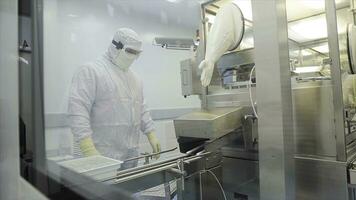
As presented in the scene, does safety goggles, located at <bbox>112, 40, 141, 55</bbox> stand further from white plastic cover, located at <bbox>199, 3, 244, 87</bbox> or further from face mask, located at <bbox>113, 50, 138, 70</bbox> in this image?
white plastic cover, located at <bbox>199, 3, 244, 87</bbox>

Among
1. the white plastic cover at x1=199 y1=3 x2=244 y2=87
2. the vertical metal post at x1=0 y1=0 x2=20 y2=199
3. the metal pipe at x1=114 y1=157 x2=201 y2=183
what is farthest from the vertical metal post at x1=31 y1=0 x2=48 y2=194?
the white plastic cover at x1=199 y1=3 x2=244 y2=87

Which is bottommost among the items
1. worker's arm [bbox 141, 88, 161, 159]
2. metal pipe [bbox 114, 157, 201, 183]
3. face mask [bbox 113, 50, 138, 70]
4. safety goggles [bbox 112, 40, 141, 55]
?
metal pipe [bbox 114, 157, 201, 183]

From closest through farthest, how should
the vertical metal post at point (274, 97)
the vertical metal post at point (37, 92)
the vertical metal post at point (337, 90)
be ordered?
the vertical metal post at point (274, 97) → the vertical metal post at point (337, 90) → the vertical metal post at point (37, 92)

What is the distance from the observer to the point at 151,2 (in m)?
1.75

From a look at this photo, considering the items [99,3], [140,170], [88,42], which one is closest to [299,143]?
[140,170]

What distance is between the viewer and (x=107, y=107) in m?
1.28

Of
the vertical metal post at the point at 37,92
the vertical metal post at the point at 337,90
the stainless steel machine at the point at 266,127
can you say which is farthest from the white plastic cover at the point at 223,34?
the vertical metal post at the point at 37,92

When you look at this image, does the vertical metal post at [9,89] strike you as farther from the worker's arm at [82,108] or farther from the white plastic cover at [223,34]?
the white plastic cover at [223,34]

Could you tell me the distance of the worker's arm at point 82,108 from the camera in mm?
1185

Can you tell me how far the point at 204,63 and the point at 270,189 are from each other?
1.88ft

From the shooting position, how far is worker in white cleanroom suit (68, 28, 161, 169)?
120 centimetres

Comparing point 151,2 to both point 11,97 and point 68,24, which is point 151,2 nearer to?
point 68,24

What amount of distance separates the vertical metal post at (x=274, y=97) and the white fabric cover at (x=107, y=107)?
829mm

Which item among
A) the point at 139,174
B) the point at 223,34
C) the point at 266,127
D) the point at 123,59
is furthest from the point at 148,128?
the point at 266,127
